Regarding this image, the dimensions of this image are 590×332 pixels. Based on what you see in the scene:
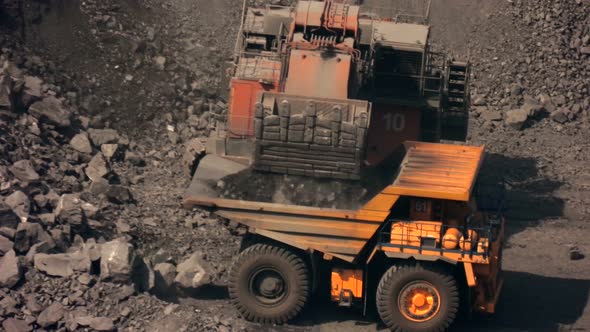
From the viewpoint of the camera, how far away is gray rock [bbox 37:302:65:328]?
14.5m

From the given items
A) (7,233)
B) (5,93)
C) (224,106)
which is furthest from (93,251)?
(224,106)

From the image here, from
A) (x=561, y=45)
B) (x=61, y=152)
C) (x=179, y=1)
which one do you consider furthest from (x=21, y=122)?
(x=561, y=45)

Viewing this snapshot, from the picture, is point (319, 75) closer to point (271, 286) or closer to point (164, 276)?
point (271, 286)

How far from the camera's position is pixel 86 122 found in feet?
72.5

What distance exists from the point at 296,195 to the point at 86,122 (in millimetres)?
7333

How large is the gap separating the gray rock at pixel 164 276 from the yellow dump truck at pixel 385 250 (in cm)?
111

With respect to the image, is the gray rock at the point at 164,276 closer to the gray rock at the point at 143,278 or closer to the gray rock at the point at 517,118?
the gray rock at the point at 143,278

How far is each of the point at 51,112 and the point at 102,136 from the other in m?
1.38

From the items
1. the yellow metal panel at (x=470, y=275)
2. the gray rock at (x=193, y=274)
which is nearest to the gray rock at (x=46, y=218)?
the gray rock at (x=193, y=274)

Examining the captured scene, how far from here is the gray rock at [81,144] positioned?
20.8 meters

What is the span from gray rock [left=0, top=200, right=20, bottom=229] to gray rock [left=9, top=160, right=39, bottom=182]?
160cm

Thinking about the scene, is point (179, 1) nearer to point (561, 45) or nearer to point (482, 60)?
point (482, 60)

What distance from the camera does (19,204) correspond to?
1673cm

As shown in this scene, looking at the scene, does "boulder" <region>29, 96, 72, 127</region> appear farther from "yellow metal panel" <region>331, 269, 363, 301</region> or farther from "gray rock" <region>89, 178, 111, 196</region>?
"yellow metal panel" <region>331, 269, 363, 301</region>
